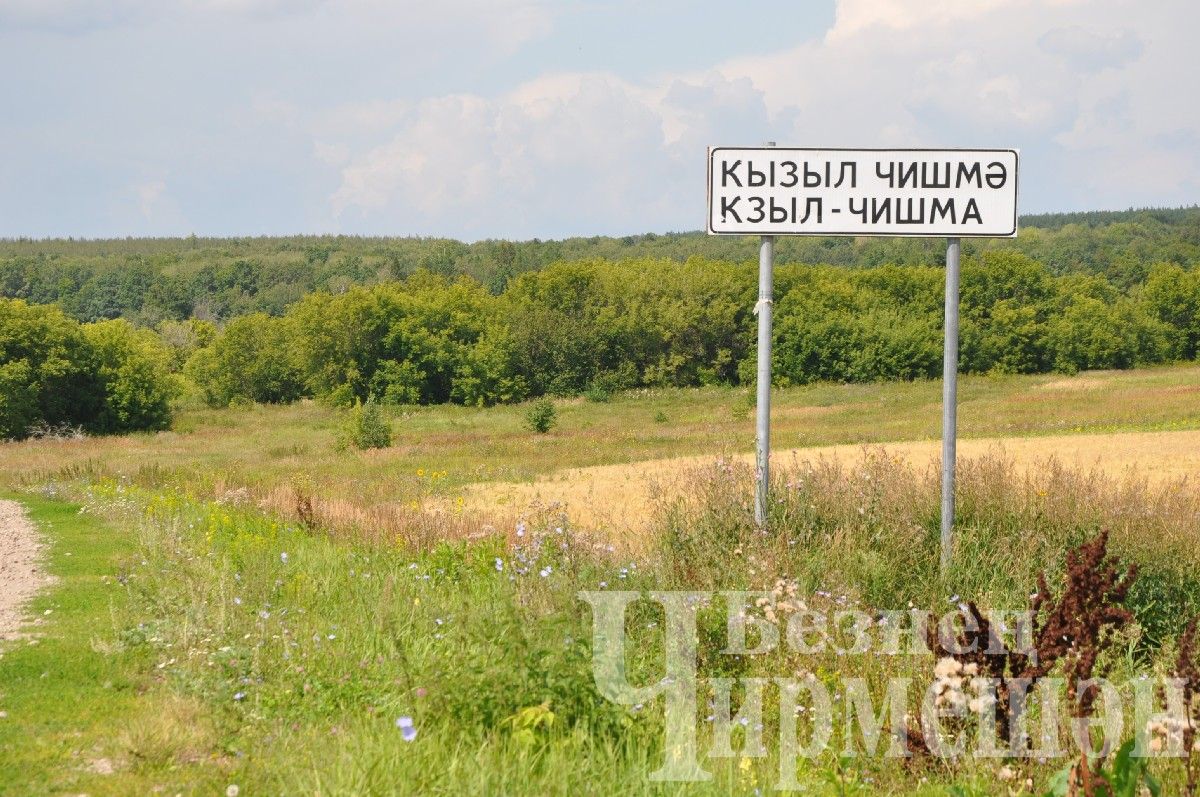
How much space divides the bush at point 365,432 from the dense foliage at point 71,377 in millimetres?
30359

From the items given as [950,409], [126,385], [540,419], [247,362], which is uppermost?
[950,409]

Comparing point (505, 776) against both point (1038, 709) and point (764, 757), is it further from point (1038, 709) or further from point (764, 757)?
point (1038, 709)

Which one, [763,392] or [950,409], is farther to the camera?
[763,392]

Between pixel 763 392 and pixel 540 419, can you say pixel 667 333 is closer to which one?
pixel 540 419

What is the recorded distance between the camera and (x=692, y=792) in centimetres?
431

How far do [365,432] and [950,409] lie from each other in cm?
4133

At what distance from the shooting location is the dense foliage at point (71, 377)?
2699 inches

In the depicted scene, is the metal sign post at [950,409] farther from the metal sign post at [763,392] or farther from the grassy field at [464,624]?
the metal sign post at [763,392]

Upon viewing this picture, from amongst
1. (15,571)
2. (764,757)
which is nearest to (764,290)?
(764,757)

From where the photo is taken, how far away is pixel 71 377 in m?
72.8

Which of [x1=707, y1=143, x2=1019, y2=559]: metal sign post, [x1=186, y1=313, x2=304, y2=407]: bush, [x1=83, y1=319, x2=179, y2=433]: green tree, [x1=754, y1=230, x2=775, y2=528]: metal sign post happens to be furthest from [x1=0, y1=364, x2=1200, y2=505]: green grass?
[x1=707, y1=143, x2=1019, y2=559]: metal sign post

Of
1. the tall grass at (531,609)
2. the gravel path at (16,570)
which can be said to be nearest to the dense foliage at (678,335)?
the gravel path at (16,570)

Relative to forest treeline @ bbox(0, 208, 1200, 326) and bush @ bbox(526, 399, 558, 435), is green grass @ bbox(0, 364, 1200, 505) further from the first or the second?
forest treeline @ bbox(0, 208, 1200, 326)

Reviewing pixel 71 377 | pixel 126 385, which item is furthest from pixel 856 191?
pixel 71 377
